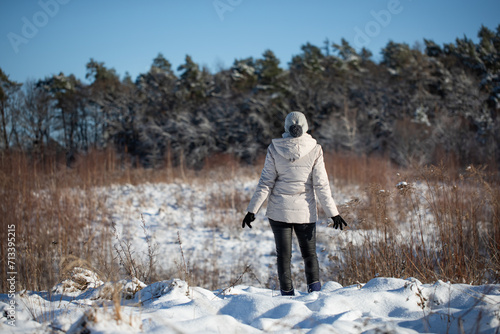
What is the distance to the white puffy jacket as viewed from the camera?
2559mm

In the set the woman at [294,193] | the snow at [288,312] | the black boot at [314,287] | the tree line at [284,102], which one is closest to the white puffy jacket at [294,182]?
the woman at [294,193]

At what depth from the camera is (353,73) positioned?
915 inches

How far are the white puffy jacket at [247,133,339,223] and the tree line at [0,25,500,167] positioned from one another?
42.4ft

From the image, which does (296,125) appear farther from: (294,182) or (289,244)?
(289,244)

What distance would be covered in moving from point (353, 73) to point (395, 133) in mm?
9165

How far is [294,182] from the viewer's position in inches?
103

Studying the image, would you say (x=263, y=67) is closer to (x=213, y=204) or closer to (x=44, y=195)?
(x=213, y=204)

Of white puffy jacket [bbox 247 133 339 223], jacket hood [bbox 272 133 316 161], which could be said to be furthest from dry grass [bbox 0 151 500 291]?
jacket hood [bbox 272 133 316 161]

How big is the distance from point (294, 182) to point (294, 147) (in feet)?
0.99

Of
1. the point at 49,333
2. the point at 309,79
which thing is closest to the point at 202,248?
the point at 49,333

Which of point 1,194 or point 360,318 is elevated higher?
point 1,194

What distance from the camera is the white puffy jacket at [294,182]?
8.39ft

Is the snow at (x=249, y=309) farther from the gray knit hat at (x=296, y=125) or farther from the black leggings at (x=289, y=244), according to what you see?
the gray knit hat at (x=296, y=125)

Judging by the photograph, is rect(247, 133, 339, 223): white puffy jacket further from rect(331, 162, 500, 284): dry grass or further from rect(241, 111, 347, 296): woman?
rect(331, 162, 500, 284): dry grass
